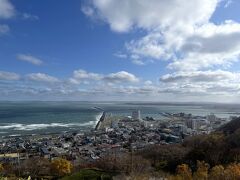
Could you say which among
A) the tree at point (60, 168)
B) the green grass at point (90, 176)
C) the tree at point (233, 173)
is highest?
the tree at point (233, 173)

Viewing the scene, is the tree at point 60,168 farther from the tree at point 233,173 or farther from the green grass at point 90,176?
the tree at point 233,173

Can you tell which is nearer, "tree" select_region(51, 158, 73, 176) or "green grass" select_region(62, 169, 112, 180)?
"green grass" select_region(62, 169, 112, 180)

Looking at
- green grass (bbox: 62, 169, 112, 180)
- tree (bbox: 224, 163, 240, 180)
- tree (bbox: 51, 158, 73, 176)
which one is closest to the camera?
tree (bbox: 224, 163, 240, 180)

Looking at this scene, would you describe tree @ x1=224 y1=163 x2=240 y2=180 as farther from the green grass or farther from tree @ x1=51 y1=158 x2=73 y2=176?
tree @ x1=51 y1=158 x2=73 y2=176

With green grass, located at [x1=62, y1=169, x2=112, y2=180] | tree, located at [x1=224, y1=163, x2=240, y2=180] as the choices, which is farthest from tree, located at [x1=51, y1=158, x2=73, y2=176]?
tree, located at [x1=224, y1=163, x2=240, y2=180]

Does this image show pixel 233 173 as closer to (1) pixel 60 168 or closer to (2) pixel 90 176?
(2) pixel 90 176

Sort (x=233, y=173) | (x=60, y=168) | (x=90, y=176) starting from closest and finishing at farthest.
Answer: (x=233, y=173) → (x=90, y=176) → (x=60, y=168)

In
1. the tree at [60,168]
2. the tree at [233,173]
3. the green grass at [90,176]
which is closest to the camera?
the tree at [233,173]

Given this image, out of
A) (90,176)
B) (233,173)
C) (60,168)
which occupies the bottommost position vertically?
(60,168)

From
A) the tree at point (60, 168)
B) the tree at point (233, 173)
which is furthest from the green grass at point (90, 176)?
the tree at point (233, 173)

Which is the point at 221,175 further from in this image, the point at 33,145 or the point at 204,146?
the point at 33,145

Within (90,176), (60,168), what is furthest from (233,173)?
(60,168)

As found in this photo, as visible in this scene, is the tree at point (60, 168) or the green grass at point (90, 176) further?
the tree at point (60, 168)

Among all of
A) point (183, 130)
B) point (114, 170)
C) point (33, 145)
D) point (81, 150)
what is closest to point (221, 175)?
point (114, 170)
